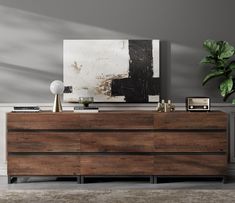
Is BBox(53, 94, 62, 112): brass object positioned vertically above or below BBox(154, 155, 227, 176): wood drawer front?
above

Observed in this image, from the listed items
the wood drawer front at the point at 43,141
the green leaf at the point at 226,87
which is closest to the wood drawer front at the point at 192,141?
the green leaf at the point at 226,87

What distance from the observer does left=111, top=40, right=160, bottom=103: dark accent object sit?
5.34 m

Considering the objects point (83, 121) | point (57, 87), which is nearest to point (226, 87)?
point (83, 121)

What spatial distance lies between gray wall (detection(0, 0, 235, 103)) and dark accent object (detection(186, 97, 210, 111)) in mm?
305

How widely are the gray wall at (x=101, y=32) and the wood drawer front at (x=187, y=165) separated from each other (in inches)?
30.3

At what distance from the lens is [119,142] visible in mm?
4902

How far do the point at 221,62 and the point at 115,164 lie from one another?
1543 mm

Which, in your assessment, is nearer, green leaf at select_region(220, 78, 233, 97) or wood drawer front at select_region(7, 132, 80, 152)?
wood drawer front at select_region(7, 132, 80, 152)

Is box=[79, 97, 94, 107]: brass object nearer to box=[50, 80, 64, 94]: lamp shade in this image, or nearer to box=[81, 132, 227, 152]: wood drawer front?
box=[50, 80, 64, 94]: lamp shade

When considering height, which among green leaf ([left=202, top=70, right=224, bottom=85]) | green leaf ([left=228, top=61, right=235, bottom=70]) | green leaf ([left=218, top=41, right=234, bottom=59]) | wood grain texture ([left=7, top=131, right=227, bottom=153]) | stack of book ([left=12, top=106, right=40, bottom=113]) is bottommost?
wood grain texture ([left=7, top=131, right=227, bottom=153])

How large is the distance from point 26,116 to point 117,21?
1450 millimetres

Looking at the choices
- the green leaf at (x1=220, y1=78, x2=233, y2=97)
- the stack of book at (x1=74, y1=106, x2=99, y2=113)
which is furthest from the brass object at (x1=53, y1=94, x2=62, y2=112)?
the green leaf at (x1=220, y1=78, x2=233, y2=97)

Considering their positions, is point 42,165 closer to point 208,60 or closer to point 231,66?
point 208,60

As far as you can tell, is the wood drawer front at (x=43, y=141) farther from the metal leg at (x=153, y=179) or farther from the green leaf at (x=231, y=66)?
the green leaf at (x=231, y=66)
